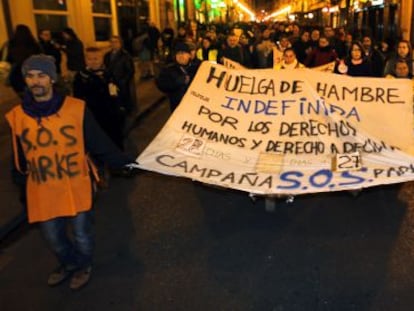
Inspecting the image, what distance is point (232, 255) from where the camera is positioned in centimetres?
486

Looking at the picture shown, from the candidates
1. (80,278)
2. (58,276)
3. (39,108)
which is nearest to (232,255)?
(80,278)

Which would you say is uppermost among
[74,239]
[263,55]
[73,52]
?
[73,52]

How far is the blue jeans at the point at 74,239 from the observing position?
162 inches

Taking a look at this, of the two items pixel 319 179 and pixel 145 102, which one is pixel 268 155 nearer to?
pixel 319 179

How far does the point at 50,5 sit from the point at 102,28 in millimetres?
3560

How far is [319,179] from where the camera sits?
4.46 m

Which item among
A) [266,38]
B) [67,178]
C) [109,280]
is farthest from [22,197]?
[266,38]

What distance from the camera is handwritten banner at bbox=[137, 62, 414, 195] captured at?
4.50 metres

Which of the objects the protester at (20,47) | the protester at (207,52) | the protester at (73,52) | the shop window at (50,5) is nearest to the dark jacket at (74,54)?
the protester at (73,52)

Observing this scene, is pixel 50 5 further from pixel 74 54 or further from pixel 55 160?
pixel 55 160

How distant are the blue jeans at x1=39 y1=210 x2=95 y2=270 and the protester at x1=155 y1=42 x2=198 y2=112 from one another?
9.01 feet

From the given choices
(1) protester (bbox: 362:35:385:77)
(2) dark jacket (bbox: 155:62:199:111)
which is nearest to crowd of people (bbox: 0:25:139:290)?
(2) dark jacket (bbox: 155:62:199:111)

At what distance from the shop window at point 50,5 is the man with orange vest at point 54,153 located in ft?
37.3

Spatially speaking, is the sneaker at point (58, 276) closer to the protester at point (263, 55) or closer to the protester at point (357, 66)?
the protester at point (357, 66)
